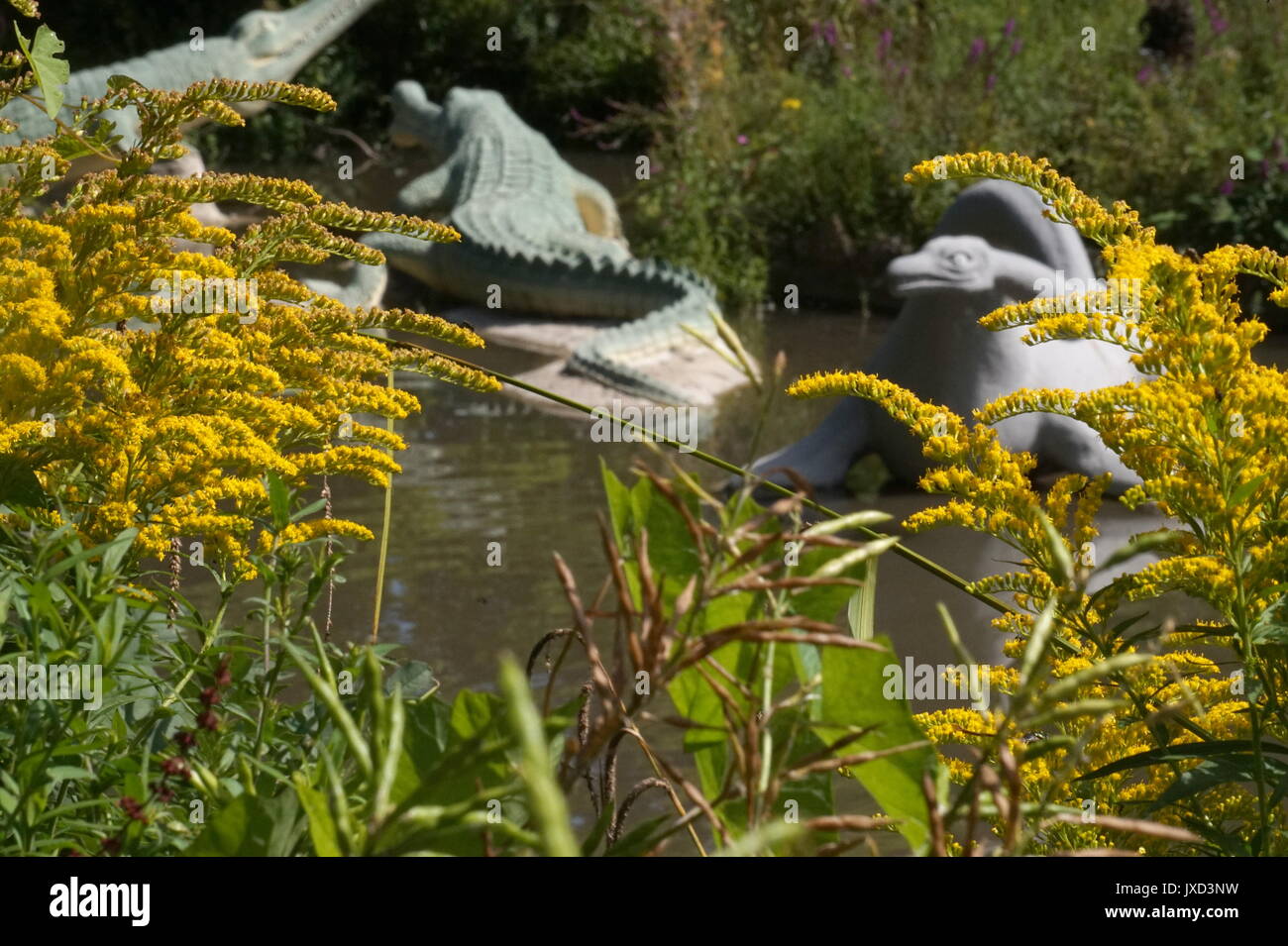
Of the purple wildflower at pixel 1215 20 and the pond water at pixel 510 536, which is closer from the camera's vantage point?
the pond water at pixel 510 536

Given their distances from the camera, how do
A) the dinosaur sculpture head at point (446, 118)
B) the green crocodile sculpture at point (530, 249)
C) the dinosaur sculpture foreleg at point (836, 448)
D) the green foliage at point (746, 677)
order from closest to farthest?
1. the green foliage at point (746, 677)
2. the dinosaur sculpture foreleg at point (836, 448)
3. the green crocodile sculpture at point (530, 249)
4. the dinosaur sculpture head at point (446, 118)

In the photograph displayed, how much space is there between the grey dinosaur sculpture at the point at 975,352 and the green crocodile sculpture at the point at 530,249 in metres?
1.59

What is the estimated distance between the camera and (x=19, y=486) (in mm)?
1477

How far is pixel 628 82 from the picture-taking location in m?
14.7

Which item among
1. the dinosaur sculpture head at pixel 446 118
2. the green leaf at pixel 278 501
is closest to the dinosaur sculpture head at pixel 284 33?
the dinosaur sculpture head at pixel 446 118

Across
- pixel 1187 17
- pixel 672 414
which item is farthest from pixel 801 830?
pixel 1187 17

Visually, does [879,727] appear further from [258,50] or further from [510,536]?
[258,50]

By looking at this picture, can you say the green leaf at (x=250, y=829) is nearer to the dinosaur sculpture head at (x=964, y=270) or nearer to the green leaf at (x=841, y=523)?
the green leaf at (x=841, y=523)

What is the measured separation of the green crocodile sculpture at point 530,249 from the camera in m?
7.87

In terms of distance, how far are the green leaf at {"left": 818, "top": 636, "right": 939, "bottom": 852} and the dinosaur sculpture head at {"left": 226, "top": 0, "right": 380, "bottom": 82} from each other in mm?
→ 10624

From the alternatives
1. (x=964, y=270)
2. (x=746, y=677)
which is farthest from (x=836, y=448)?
(x=746, y=677)

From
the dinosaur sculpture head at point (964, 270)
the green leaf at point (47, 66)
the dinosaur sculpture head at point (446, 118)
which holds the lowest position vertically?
the green leaf at point (47, 66)

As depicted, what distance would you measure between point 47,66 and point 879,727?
962mm

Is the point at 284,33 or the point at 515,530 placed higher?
the point at 284,33
